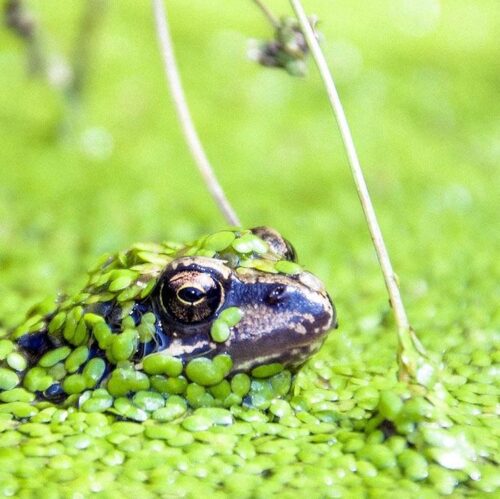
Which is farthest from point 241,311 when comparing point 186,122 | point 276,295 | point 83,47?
point 83,47

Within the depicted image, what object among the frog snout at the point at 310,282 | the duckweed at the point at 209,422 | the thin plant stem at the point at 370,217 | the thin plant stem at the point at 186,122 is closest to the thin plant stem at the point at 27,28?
the thin plant stem at the point at 186,122

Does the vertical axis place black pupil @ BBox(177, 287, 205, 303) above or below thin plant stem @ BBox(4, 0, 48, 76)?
below

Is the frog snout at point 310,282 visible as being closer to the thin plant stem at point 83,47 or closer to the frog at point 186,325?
the frog at point 186,325

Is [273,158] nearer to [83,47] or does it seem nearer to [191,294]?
[83,47]

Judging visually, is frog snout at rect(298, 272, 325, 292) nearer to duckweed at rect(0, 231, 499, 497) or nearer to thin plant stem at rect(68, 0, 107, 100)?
duckweed at rect(0, 231, 499, 497)

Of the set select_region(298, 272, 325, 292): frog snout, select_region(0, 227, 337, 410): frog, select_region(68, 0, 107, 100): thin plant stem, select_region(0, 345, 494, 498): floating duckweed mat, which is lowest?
select_region(0, 345, 494, 498): floating duckweed mat

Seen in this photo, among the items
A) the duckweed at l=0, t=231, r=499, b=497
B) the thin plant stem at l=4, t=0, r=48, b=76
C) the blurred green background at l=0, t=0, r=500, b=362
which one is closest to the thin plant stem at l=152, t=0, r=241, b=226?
the duckweed at l=0, t=231, r=499, b=497
